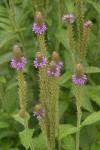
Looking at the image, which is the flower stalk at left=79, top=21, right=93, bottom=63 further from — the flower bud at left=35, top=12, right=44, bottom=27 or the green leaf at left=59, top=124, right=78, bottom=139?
the green leaf at left=59, top=124, right=78, bottom=139

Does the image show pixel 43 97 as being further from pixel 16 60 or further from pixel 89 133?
pixel 89 133

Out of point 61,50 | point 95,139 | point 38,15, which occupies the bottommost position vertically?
point 95,139

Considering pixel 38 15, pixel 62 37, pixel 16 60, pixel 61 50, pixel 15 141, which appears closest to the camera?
pixel 16 60

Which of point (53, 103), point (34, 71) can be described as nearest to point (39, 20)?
point (53, 103)

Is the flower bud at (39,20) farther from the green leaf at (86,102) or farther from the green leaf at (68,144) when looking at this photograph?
the green leaf at (68,144)

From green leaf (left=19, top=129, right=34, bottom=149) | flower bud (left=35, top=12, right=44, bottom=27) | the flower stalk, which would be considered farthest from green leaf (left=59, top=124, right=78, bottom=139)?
flower bud (left=35, top=12, right=44, bottom=27)

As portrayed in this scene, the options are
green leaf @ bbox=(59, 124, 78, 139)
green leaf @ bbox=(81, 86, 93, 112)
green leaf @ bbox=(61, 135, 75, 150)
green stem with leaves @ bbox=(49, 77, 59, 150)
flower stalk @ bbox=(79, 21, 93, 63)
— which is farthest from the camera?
green leaf @ bbox=(81, 86, 93, 112)

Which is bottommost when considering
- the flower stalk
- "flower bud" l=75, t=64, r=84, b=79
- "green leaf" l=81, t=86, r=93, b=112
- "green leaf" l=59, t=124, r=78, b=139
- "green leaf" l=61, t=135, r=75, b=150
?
"green leaf" l=61, t=135, r=75, b=150

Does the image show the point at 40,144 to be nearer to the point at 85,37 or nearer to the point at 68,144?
the point at 68,144

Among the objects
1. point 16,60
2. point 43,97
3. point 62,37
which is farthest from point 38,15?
point 62,37

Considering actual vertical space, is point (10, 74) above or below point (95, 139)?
above

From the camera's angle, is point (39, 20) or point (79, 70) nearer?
point (79, 70)
